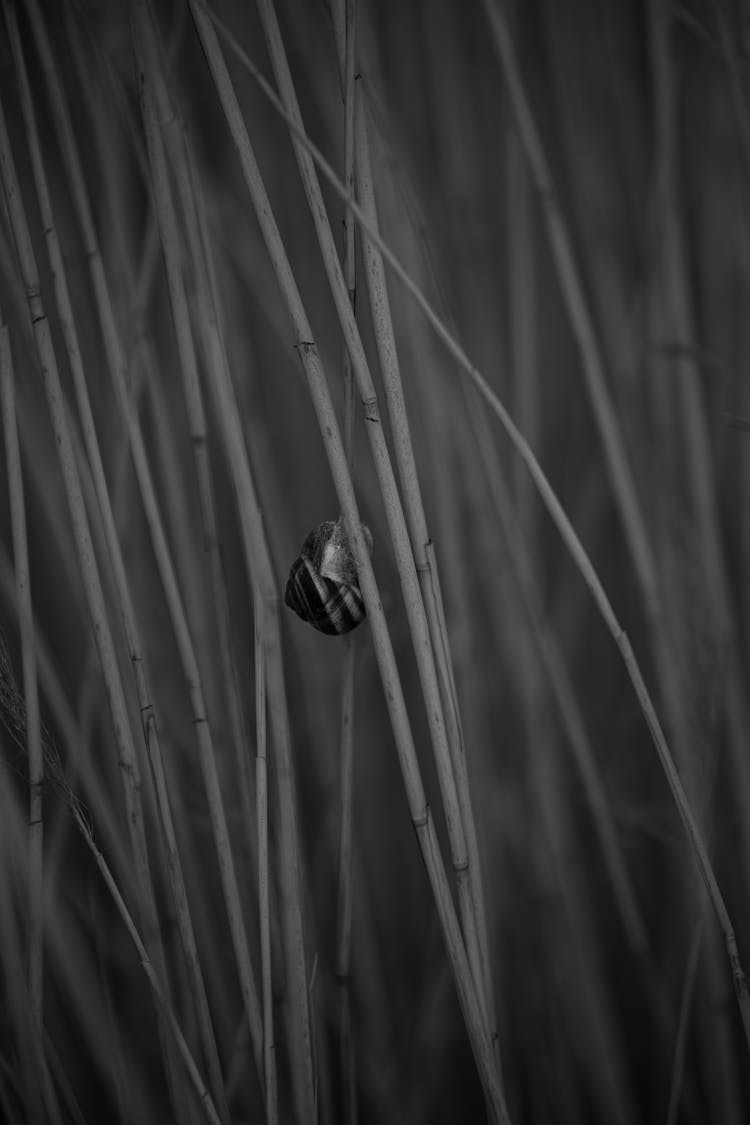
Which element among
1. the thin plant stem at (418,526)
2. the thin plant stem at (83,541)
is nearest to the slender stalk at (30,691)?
the thin plant stem at (83,541)

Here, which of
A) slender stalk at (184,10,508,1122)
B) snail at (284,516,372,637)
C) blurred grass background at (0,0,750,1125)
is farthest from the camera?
blurred grass background at (0,0,750,1125)

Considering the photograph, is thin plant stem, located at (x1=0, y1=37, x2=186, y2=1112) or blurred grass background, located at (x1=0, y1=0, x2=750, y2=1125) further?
blurred grass background, located at (x1=0, y1=0, x2=750, y2=1125)

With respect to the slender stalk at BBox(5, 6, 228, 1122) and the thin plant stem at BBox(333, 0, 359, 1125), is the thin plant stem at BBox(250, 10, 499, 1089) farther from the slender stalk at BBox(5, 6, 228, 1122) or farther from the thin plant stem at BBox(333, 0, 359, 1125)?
the slender stalk at BBox(5, 6, 228, 1122)

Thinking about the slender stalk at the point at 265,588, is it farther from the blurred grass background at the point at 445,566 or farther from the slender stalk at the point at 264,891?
the blurred grass background at the point at 445,566

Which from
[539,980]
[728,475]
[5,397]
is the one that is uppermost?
[5,397]

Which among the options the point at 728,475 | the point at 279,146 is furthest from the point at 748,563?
the point at 279,146

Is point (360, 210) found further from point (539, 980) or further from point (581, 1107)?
point (581, 1107)

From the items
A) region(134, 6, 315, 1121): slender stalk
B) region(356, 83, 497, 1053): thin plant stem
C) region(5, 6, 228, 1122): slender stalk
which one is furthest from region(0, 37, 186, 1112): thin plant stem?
region(356, 83, 497, 1053): thin plant stem
